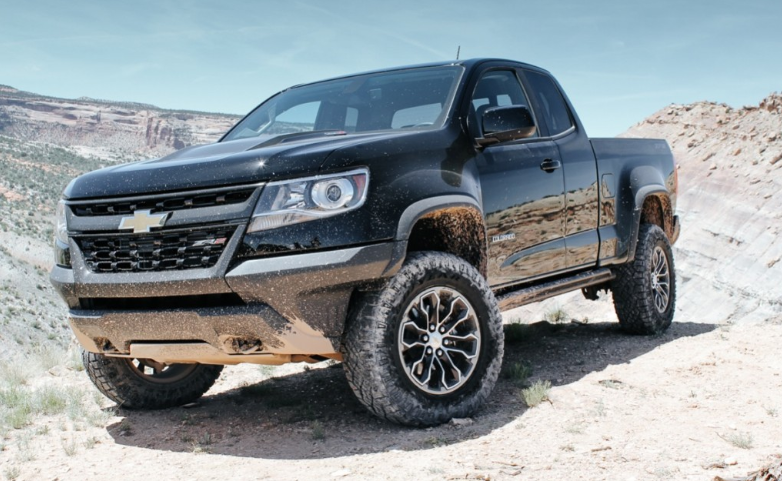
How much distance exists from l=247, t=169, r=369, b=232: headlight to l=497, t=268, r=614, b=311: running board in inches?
63.0

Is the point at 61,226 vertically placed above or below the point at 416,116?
below

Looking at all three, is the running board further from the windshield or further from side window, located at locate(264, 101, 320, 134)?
side window, located at locate(264, 101, 320, 134)

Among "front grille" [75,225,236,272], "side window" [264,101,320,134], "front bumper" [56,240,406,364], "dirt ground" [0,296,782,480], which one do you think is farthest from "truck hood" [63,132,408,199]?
"dirt ground" [0,296,782,480]

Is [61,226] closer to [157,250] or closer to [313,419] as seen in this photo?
[157,250]

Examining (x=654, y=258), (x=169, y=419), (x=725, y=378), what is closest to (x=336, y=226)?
(x=169, y=419)

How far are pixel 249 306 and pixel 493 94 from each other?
2636mm

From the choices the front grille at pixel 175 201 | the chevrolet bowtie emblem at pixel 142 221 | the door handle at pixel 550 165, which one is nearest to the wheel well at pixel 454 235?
the door handle at pixel 550 165

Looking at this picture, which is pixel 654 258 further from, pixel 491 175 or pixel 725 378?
pixel 491 175

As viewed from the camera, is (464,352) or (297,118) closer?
(464,352)

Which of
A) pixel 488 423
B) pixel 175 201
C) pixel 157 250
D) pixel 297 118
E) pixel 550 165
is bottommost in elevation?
pixel 488 423

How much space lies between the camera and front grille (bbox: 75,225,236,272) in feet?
12.6

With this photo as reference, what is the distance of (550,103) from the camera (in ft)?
20.2

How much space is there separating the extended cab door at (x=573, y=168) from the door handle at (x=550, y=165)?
4.4 inches

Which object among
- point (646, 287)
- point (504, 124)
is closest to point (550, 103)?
point (504, 124)
